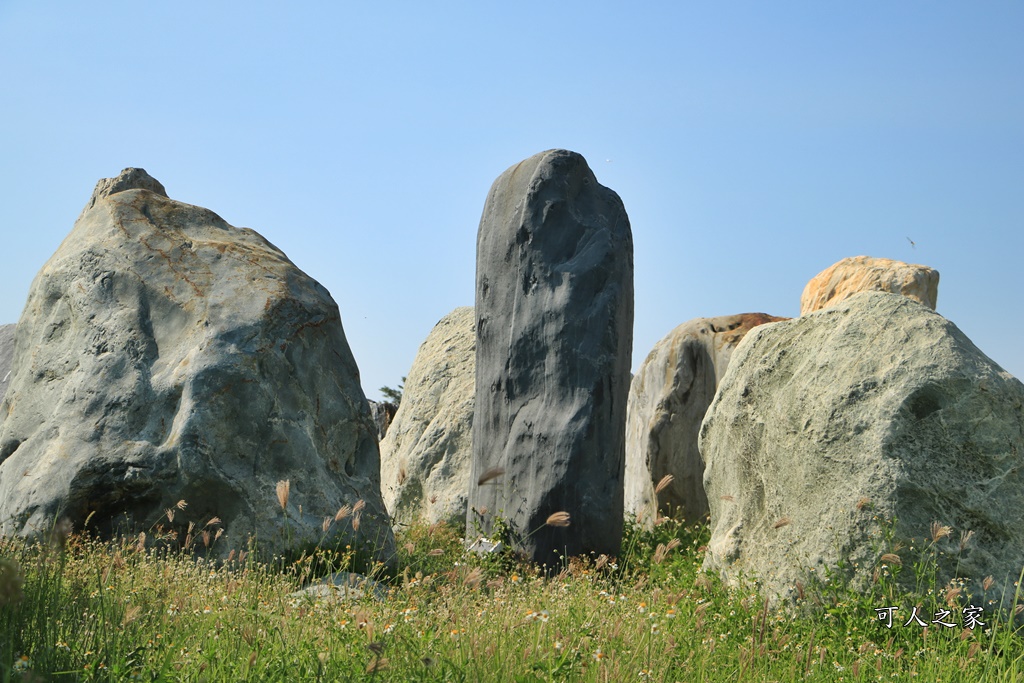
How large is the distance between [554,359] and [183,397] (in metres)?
3.66

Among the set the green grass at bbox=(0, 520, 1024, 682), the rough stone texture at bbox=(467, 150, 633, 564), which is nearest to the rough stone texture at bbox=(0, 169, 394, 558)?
the green grass at bbox=(0, 520, 1024, 682)

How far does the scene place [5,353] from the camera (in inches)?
682

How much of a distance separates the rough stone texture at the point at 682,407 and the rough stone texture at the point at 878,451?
3.90 meters

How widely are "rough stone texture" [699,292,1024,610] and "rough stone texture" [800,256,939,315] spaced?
4.29m

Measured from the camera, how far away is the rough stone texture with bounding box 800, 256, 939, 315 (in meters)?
12.5

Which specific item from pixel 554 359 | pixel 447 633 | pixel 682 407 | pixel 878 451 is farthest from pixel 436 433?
pixel 447 633

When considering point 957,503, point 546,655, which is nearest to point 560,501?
point 957,503

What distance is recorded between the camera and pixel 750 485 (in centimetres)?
863

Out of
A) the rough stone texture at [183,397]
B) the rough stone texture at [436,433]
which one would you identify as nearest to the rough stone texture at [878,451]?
the rough stone texture at [183,397]

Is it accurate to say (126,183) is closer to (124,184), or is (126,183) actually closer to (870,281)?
(124,184)

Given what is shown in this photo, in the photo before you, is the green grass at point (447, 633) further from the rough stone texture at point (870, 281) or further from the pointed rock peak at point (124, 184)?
the rough stone texture at point (870, 281)

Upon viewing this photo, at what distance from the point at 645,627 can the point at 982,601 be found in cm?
274

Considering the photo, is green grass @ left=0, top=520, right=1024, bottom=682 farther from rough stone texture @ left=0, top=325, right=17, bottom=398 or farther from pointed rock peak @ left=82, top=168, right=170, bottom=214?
rough stone texture @ left=0, top=325, right=17, bottom=398

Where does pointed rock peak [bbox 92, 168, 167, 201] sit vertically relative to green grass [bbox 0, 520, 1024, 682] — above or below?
above
